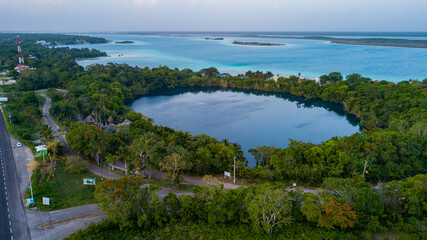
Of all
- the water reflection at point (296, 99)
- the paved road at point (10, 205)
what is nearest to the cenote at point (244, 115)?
the water reflection at point (296, 99)

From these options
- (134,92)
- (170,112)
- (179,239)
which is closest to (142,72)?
(134,92)

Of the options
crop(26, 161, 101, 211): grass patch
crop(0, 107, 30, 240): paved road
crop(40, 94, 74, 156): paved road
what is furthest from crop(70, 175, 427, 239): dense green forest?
crop(40, 94, 74, 156): paved road

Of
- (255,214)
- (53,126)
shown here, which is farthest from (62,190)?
(53,126)

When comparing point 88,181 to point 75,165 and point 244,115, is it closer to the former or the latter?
point 75,165

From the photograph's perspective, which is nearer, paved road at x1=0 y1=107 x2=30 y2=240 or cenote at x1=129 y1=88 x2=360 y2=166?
paved road at x1=0 y1=107 x2=30 y2=240

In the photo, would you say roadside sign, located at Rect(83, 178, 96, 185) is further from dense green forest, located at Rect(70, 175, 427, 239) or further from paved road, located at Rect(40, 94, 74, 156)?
paved road, located at Rect(40, 94, 74, 156)

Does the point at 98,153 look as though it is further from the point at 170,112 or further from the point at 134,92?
the point at 134,92

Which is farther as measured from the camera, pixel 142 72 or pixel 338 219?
pixel 142 72
